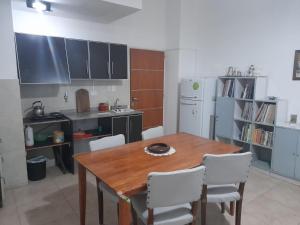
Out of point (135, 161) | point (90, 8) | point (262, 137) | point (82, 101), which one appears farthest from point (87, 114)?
point (262, 137)

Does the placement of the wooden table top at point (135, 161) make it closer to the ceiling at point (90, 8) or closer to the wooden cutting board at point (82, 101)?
the wooden cutting board at point (82, 101)

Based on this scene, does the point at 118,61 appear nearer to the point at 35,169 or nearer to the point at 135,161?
the point at 35,169

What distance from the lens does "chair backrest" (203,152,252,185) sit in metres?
1.79

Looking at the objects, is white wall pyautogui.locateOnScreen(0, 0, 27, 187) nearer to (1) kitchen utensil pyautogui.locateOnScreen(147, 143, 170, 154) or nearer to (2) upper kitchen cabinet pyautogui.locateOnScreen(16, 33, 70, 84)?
(2) upper kitchen cabinet pyautogui.locateOnScreen(16, 33, 70, 84)

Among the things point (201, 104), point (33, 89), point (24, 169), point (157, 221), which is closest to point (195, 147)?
point (157, 221)

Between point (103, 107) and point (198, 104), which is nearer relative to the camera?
point (103, 107)

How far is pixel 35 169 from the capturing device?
3.19 metres

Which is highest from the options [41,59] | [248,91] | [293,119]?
[41,59]

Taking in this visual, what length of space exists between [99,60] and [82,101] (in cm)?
79

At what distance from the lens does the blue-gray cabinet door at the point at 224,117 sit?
158 inches

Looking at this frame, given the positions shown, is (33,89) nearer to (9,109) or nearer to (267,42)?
(9,109)

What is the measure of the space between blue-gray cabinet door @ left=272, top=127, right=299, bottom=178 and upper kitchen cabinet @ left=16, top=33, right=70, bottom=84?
10.9 ft

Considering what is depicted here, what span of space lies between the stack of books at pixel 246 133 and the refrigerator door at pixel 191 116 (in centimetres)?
82

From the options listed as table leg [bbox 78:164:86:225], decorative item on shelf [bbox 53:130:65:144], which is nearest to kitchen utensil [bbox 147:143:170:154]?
table leg [bbox 78:164:86:225]
